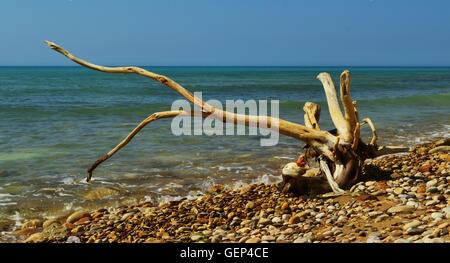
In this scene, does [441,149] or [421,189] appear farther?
[441,149]

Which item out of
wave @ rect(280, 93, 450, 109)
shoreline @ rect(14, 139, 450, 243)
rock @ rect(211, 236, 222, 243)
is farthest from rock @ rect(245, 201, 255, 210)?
wave @ rect(280, 93, 450, 109)

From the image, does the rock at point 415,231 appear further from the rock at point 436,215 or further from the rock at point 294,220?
the rock at point 294,220

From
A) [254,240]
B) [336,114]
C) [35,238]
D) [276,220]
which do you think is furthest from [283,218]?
[35,238]

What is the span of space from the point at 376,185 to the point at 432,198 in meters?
1.06

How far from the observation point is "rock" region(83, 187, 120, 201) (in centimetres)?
809

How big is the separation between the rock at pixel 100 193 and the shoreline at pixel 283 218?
0.70 metres

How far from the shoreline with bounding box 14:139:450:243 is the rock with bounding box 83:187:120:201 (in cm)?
70

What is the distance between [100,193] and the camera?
8219 mm

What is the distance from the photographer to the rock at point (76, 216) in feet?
22.8

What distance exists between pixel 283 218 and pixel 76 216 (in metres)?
2.97

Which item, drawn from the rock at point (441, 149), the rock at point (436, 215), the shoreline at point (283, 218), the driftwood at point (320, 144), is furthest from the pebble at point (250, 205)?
the rock at point (441, 149)

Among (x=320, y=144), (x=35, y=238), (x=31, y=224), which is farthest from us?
(x=320, y=144)

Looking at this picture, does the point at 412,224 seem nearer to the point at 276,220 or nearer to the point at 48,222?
the point at 276,220
